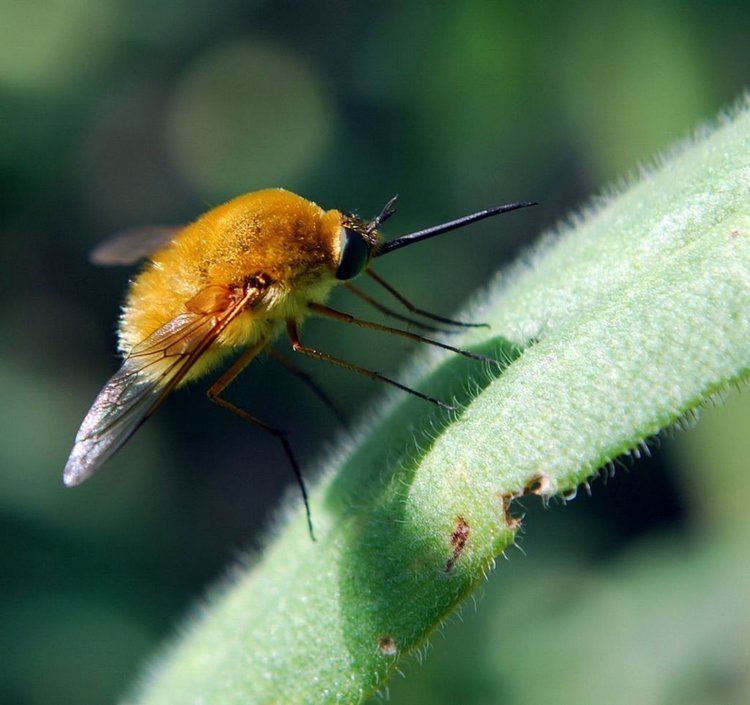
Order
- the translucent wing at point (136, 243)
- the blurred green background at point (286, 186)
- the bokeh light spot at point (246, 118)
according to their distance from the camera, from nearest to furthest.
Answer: the translucent wing at point (136, 243)
the blurred green background at point (286, 186)
the bokeh light spot at point (246, 118)

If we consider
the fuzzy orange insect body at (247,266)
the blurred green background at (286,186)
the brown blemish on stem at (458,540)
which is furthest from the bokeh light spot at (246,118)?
the brown blemish on stem at (458,540)

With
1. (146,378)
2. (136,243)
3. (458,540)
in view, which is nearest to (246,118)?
(136,243)

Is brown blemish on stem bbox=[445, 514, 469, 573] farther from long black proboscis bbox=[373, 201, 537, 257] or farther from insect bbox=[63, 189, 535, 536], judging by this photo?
long black proboscis bbox=[373, 201, 537, 257]

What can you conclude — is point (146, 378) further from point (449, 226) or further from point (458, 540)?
point (458, 540)

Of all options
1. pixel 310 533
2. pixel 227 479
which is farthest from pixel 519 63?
pixel 310 533

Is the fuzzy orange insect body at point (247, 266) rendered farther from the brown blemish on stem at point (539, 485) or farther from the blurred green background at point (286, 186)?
the blurred green background at point (286, 186)

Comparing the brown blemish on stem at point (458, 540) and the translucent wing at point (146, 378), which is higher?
the translucent wing at point (146, 378)

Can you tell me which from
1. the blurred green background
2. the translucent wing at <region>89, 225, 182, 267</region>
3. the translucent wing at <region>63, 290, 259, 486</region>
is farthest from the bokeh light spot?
the translucent wing at <region>63, 290, 259, 486</region>
